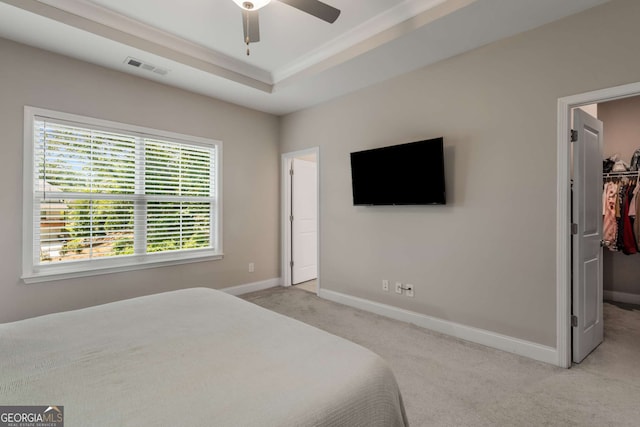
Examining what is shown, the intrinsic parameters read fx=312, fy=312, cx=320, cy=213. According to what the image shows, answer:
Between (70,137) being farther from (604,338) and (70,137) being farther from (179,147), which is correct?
(604,338)

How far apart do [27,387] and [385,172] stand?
3.11 m

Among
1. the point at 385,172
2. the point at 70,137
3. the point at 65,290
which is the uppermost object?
the point at 70,137

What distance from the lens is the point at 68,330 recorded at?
1531 millimetres

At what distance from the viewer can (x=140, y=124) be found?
345 cm

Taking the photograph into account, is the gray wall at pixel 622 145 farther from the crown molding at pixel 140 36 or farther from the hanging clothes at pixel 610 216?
the crown molding at pixel 140 36

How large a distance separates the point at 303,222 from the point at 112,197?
2638mm

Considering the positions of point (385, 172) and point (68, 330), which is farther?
point (385, 172)

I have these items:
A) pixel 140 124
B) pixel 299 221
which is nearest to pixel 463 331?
pixel 299 221

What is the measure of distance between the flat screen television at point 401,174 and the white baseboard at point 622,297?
304 centimetres

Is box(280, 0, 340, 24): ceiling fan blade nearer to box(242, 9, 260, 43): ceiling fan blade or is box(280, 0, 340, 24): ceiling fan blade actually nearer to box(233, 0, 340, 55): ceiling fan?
box(233, 0, 340, 55): ceiling fan

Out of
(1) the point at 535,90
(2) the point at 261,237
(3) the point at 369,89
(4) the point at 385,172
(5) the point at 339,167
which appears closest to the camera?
(1) the point at 535,90

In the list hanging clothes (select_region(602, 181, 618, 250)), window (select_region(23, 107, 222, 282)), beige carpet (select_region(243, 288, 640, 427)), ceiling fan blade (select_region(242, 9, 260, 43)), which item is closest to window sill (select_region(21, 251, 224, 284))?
window (select_region(23, 107, 222, 282))

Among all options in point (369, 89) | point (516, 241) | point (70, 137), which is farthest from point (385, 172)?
point (70, 137)

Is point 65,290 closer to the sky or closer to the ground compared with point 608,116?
closer to the ground
